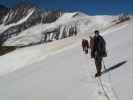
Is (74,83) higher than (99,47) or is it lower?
lower

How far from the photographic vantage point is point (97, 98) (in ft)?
36.0

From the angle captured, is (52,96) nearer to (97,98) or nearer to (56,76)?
(97,98)

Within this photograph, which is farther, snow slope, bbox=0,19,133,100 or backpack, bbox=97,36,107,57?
backpack, bbox=97,36,107,57

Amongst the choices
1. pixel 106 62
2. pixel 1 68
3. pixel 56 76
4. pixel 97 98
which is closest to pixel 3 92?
pixel 56 76

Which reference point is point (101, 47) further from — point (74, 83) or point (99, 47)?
point (74, 83)

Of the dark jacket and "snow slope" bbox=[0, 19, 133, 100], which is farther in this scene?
the dark jacket

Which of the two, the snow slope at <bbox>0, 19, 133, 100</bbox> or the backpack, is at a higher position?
the backpack

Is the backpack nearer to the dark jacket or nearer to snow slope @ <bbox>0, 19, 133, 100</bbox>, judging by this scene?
the dark jacket

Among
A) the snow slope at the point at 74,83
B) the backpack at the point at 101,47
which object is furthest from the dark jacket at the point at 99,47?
the snow slope at the point at 74,83

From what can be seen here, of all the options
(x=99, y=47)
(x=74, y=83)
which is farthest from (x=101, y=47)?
(x=74, y=83)

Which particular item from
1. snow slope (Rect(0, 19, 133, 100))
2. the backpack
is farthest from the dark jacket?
snow slope (Rect(0, 19, 133, 100))

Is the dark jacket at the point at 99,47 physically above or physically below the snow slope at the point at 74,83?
above

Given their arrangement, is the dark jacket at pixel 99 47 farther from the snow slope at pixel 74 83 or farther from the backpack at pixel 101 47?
the snow slope at pixel 74 83

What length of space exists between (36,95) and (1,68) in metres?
15.8
